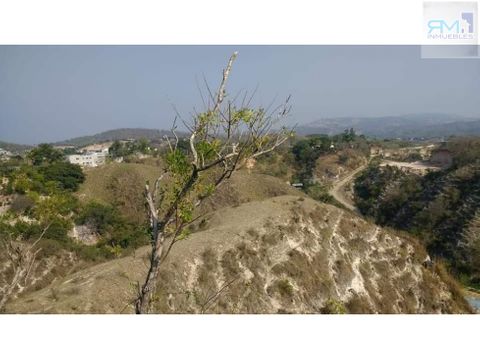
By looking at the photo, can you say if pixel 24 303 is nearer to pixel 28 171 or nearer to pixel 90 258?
pixel 90 258

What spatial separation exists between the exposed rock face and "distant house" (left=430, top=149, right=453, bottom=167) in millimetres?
19639

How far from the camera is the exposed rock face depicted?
20.0 ft

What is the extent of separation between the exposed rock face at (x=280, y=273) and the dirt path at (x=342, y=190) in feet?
48.0

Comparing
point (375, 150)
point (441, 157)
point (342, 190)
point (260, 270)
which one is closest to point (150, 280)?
point (260, 270)

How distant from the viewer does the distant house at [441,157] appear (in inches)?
1101

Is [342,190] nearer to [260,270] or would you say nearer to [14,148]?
[260,270]

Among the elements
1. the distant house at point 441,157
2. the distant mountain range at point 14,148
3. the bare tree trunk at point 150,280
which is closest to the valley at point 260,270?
the bare tree trunk at point 150,280

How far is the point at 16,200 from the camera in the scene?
1558 centimetres

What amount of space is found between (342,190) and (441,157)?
7671 mm

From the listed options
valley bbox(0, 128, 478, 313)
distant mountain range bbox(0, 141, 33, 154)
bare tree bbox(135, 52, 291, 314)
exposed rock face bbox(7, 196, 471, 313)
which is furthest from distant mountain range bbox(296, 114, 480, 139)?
bare tree bbox(135, 52, 291, 314)

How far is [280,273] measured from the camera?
7.92 metres

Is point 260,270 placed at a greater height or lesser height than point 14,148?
lesser
